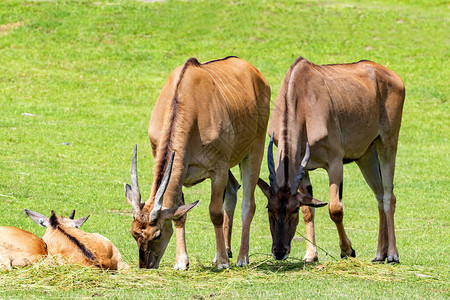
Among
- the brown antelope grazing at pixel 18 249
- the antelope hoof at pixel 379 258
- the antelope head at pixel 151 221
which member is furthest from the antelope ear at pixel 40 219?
the antelope hoof at pixel 379 258

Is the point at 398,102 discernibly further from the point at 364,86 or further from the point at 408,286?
the point at 408,286

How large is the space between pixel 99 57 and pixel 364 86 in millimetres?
19151

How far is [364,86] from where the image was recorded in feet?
35.1

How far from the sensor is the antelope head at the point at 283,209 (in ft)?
29.3

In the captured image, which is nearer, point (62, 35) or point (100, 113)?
point (100, 113)

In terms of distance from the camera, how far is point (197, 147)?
8781 mm

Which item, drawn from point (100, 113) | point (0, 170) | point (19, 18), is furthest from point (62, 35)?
point (0, 170)

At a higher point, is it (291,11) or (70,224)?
(291,11)

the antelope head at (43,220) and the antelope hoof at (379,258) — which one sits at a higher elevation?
the antelope head at (43,220)

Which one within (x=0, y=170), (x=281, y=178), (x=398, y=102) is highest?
(x=398, y=102)

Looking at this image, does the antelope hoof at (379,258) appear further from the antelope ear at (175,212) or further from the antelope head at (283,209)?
the antelope ear at (175,212)

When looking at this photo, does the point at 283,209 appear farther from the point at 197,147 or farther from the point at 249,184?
the point at 197,147

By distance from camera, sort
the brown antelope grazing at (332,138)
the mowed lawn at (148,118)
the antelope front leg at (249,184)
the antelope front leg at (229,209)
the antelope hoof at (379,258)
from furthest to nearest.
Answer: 1. the antelope front leg at (229,209)
2. the antelope hoof at (379,258)
3. the antelope front leg at (249,184)
4. the brown antelope grazing at (332,138)
5. the mowed lawn at (148,118)

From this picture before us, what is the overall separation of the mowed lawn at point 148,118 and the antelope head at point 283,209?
0.26 meters
